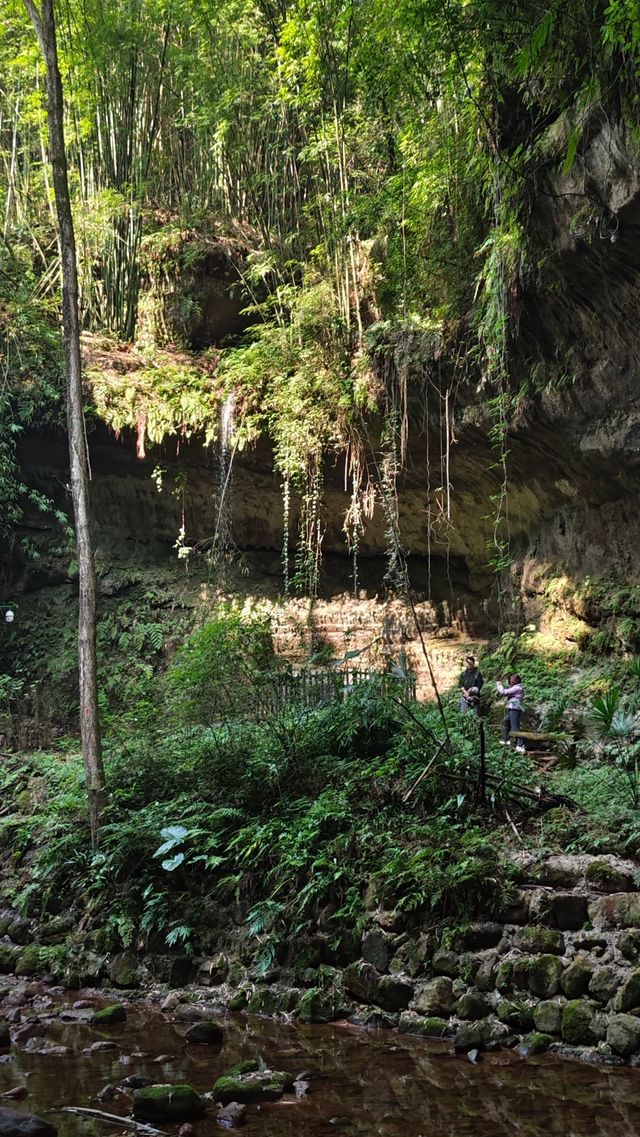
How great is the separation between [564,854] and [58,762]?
22.7 feet

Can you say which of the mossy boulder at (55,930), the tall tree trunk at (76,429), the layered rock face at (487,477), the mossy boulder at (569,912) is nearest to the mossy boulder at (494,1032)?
the mossy boulder at (569,912)

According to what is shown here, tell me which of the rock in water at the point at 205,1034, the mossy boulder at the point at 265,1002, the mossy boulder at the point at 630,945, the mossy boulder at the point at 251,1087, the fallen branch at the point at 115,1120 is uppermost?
the mossy boulder at the point at 630,945

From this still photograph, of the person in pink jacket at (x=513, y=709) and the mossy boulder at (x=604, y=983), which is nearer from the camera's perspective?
the mossy boulder at (x=604, y=983)

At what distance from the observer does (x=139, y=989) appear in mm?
6066

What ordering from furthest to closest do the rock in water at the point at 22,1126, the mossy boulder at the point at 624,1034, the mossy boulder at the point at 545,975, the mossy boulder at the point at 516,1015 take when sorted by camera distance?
the mossy boulder at the point at 545,975 → the mossy boulder at the point at 516,1015 → the mossy boulder at the point at 624,1034 → the rock in water at the point at 22,1126

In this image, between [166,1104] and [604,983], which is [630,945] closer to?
[604,983]

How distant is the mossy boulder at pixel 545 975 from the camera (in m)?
4.76

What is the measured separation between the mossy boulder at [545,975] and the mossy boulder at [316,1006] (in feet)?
4.45

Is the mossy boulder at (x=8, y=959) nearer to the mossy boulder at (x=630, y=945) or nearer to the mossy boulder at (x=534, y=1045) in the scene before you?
the mossy boulder at (x=534, y=1045)

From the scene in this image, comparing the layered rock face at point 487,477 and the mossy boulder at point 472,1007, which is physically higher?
the layered rock face at point 487,477

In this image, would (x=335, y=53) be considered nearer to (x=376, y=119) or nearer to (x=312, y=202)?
(x=376, y=119)

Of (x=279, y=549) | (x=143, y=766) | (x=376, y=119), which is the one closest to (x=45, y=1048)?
(x=143, y=766)

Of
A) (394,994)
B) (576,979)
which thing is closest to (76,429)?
(394,994)

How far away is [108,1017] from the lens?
5.36m
